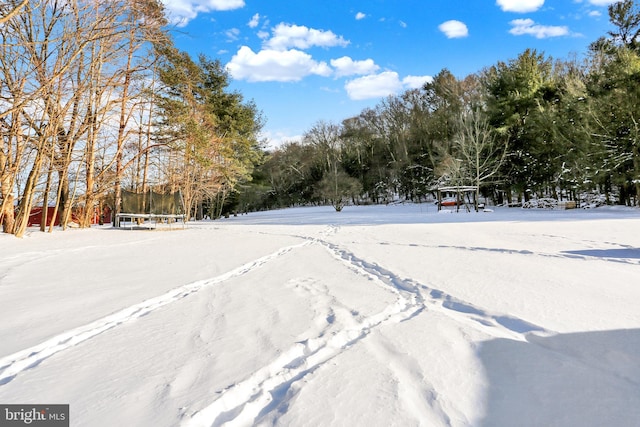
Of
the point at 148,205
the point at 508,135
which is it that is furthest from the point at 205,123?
the point at 508,135

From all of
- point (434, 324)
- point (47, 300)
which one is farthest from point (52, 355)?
point (434, 324)

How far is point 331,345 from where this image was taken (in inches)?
77.0

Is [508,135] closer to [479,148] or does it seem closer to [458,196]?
[479,148]

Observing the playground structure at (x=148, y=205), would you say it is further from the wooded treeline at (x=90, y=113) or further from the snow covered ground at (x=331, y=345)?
the snow covered ground at (x=331, y=345)

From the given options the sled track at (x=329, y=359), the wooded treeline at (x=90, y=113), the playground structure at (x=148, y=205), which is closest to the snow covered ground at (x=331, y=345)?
the sled track at (x=329, y=359)

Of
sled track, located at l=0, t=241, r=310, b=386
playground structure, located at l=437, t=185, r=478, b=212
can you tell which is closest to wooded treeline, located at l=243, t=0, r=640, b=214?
playground structure, located at l=437, t=185, r=478, b=212

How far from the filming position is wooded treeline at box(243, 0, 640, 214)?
1570 cm

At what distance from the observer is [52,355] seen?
1.88 metres

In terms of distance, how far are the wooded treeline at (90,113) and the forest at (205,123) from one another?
0.05 meters

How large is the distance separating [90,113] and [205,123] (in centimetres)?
689

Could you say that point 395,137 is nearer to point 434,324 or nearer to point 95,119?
point 95,119

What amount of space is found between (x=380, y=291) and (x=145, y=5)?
1135cm

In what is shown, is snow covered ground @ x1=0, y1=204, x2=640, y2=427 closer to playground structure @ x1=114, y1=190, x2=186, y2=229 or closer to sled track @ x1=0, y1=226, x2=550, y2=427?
sled track @ x1=0, y1=226, x2=550, y2=427

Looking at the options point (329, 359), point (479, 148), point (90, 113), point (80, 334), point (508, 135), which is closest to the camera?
point (329, 359)
